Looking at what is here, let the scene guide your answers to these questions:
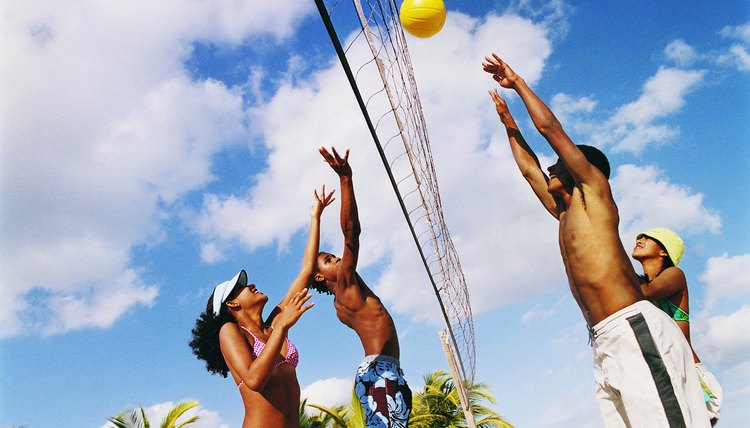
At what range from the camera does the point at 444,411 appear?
19.5 metres

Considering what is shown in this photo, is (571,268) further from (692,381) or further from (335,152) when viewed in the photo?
(335,152)

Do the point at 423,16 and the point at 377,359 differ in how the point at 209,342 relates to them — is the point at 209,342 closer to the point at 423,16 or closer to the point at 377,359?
the point at 377,359

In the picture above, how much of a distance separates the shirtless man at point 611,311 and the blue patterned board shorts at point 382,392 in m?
1.61

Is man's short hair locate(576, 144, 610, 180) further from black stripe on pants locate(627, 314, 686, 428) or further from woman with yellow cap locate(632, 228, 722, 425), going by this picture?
woman with yellow cap locate(632, 228, 722, 425)

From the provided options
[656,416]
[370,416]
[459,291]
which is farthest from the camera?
[459,291]

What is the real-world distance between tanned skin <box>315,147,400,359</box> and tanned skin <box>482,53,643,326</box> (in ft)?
4.96

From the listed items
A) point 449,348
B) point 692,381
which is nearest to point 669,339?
point 692,381

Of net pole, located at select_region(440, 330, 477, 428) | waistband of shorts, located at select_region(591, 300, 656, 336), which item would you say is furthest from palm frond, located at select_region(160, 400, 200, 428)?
waistband of shorts, located at select_region(591, 300, 656, 336)

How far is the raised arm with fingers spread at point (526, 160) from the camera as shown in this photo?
3.90 metres

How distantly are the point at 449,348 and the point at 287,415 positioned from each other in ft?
28.1

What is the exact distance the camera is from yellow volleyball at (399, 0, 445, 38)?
532cm

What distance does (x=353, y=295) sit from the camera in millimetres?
4629

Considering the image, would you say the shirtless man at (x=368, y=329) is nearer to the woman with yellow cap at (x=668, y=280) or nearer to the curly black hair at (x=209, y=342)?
the curly black hair at (x=209, y=342)

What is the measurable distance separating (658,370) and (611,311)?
348 mm
